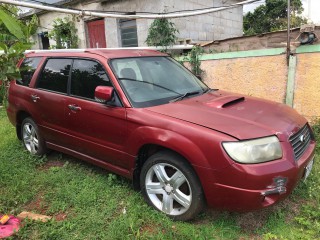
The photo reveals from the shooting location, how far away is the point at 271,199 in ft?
9.17

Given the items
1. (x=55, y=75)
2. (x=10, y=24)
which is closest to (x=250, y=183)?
(x=10, y=24)

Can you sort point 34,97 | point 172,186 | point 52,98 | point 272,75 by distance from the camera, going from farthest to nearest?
point 272,75
point 34,97
point 52,98
point 172,186

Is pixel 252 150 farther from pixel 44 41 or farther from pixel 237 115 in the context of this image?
pixel 44 41

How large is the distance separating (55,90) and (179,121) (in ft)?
7.04

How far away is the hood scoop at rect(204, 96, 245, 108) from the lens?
336cm

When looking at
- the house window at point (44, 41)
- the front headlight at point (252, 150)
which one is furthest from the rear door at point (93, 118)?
the house window at point (44, 41)

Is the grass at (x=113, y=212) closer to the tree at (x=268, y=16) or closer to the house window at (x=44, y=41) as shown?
the house window at (x=44, y=41)

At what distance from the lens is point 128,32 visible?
31.3 ft

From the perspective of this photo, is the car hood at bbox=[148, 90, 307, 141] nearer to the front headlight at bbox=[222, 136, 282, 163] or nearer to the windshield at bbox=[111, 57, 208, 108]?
the front headlight at bbox=[222, 136, 282, 163]

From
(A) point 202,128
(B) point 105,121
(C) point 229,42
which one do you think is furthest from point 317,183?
(C) point 229,42

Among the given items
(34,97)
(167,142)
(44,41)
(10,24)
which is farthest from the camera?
(44,41)

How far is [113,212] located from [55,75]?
84.2 inches

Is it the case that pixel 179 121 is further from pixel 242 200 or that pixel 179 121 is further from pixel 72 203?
pixel 72 203

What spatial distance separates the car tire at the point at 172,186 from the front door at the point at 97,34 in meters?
7.80
